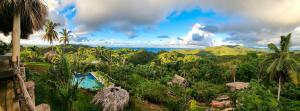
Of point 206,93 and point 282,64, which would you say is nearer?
point 282,64

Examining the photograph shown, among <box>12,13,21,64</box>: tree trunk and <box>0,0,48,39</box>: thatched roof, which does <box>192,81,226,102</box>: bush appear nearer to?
<box>0,0,48,39</box>: thatched roof

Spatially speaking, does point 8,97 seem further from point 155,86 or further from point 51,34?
point 51,34

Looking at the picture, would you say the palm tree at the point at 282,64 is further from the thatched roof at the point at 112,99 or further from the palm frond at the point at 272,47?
the thatched roof at the point at 112,99

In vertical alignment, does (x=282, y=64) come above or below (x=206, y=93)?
above

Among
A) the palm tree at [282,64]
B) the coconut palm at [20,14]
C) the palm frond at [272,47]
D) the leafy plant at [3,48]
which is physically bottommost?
the palm tree at [282,64]

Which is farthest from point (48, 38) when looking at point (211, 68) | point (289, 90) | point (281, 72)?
point (289, 90)

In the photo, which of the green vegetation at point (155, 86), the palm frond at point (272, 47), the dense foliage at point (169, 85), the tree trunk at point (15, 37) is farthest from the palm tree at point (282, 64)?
the tree trunk at point (15, 37)

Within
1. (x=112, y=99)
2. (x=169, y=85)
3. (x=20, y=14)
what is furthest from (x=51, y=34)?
(x=20, y=14)
